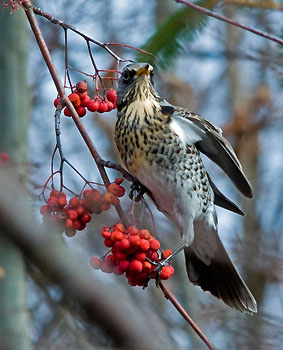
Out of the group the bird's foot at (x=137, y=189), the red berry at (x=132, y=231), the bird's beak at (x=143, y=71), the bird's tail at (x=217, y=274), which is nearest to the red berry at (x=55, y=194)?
the red berry at (x=132, y=231)

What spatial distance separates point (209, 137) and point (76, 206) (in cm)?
111

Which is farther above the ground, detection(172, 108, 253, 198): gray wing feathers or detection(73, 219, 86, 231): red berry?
detection(172, 108, 253, 198): gray wing feathers

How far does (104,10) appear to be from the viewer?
511cm

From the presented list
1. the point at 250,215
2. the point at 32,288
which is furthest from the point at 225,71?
the point at 32,288

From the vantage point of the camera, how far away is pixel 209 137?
2.63 meters

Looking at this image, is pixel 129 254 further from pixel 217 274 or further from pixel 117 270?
pixel 217 274

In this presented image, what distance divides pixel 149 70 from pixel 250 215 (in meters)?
3.79

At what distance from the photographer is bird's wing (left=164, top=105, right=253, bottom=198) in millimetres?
2504

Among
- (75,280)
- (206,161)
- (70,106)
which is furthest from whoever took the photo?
(206,161)

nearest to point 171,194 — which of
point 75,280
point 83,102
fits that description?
point 83,102

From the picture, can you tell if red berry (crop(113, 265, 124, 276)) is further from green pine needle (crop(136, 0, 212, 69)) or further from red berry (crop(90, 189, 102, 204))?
green pine needle (crop(136, 0, 212, 69))

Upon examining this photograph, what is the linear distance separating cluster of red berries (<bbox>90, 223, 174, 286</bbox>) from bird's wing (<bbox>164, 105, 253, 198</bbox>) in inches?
34.8

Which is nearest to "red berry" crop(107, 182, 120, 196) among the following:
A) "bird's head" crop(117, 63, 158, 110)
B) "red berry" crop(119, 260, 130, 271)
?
"red berry" crop(119, 260, 130, 271)

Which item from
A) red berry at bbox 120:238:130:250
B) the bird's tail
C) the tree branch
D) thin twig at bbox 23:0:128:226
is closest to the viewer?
the tree branch
